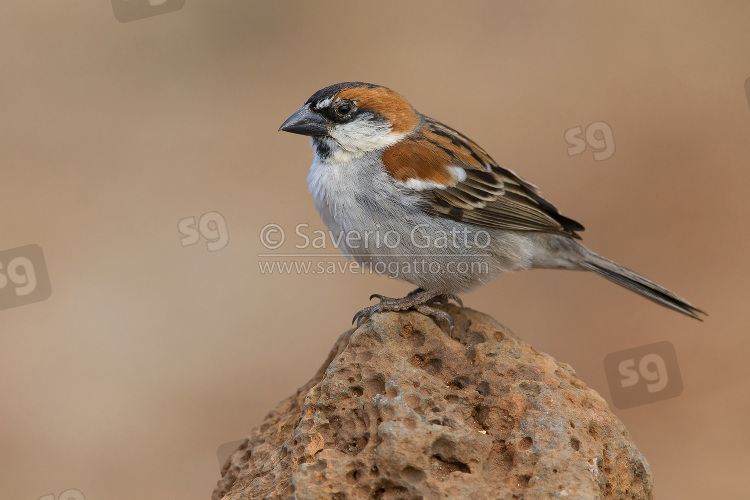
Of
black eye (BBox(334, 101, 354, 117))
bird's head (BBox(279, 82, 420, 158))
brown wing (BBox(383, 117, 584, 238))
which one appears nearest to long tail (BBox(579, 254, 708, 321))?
brown wing (BBox(383, 117, 584, 238))

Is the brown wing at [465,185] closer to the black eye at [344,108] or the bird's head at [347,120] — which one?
the bird's head at [347,120]

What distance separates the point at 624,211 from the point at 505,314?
6.93 feet

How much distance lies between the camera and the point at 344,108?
548cm

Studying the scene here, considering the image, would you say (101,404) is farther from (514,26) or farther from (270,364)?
(514,26)

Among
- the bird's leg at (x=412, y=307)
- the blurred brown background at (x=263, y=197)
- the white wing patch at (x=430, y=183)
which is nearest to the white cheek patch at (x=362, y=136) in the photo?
the white wing patch at (x=430, y=183)

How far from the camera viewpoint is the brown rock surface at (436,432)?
3680 millimetres

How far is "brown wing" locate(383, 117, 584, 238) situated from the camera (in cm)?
543

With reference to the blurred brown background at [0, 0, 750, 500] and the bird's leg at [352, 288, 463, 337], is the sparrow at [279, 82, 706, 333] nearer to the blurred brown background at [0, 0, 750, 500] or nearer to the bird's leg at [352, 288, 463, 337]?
the bird's leg at [352, 288, 463, 337]

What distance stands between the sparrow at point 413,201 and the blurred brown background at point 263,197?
3543 mm

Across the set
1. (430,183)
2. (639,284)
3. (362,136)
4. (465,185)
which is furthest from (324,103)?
(639,284)

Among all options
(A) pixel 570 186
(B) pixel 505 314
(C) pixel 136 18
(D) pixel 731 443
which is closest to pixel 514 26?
(A) pixel 570 186

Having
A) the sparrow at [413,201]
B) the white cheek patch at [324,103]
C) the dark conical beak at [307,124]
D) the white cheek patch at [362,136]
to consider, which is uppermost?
the white cheek patch at [324,103]

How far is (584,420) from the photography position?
13.3 feet

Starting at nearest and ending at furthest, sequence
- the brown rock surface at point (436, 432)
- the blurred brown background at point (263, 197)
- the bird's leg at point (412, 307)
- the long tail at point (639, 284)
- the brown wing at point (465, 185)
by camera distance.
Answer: the brown rock surface at point (436, 432) → the bird's leg at point (412, 307) → the brown wing at point (465, 185) → the long tail at point (639, 284) → the blurred brown background at point (263, 197)
